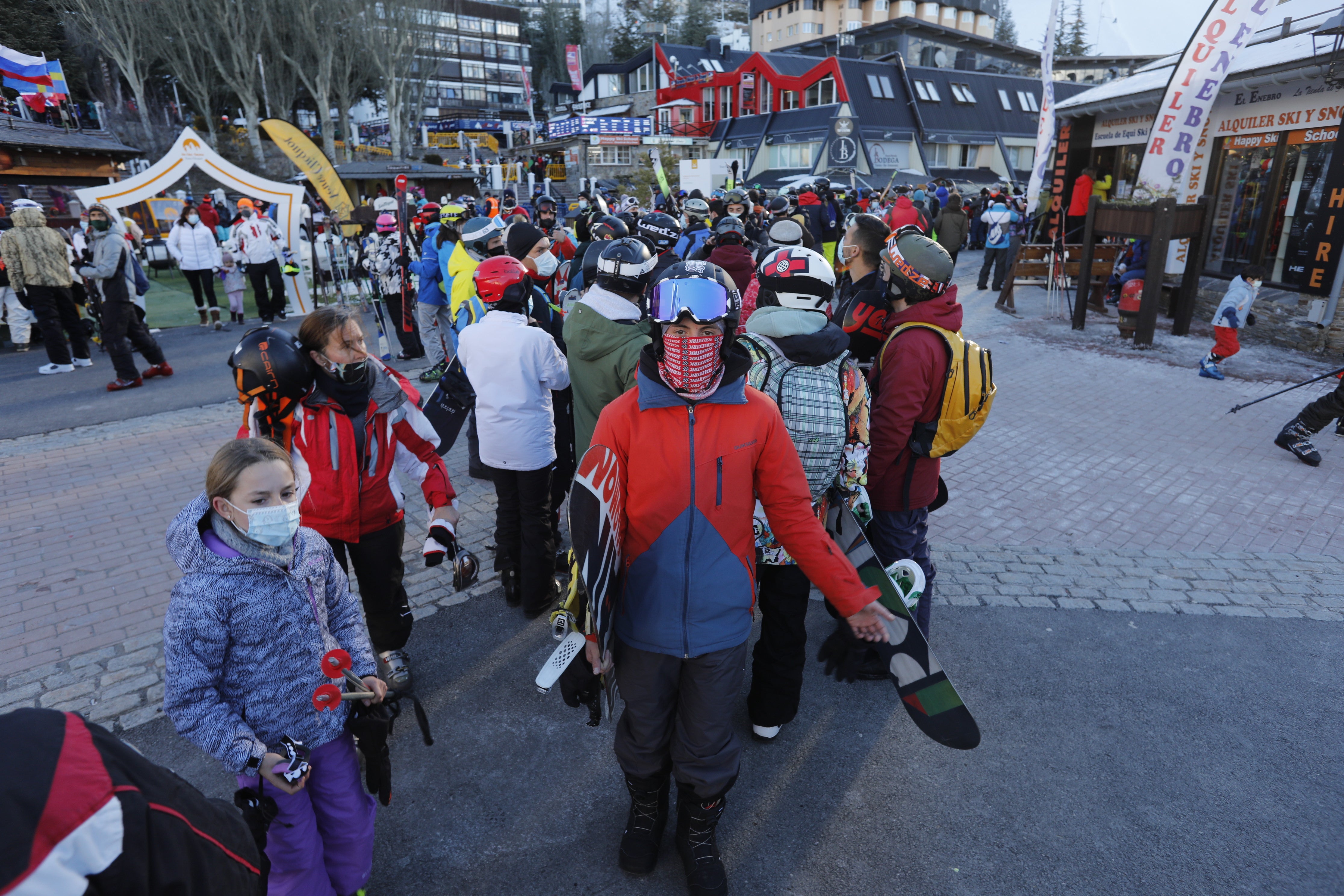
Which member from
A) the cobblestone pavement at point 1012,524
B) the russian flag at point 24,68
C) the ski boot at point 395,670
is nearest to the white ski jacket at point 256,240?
the cobblestone pavement at point 1012,524

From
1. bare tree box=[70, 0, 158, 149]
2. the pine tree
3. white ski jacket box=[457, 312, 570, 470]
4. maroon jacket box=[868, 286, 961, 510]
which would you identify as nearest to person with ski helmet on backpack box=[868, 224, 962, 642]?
maroon jacket box=[868, 286, 961, 510]

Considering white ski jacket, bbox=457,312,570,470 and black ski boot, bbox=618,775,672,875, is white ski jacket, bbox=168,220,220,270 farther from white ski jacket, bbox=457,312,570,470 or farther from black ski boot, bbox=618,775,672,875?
black ski boot, bbox=618,775,672,875

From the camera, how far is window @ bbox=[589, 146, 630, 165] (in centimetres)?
4516

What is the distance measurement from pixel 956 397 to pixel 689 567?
1701 mm

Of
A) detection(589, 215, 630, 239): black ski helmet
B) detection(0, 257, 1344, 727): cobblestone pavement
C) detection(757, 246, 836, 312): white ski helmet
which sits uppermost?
detection(589, 215, 630, 239): black ski helmet

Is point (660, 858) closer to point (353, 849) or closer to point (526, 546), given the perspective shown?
point (353, 849)

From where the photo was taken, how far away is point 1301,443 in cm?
680

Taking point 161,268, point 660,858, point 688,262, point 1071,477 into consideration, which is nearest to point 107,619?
point 660,858

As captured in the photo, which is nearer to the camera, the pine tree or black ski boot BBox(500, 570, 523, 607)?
black ski boot BBox(500, 570, 523, 607)

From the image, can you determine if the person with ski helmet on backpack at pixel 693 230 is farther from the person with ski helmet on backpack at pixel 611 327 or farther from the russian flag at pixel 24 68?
the russian flag at pixel 24 68

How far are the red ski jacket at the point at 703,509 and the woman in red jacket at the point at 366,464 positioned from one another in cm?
125

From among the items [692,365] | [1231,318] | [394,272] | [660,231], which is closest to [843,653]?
[692,365]

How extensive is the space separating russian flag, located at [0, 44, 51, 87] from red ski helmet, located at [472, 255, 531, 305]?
958 inches

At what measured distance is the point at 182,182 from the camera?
30.9m
